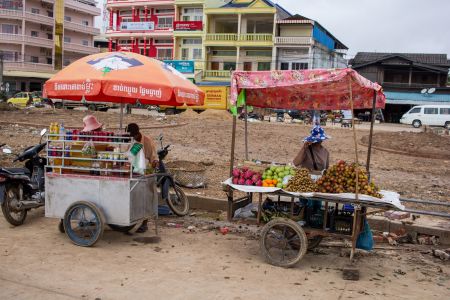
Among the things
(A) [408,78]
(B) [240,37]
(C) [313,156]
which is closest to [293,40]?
(B) [240,37]

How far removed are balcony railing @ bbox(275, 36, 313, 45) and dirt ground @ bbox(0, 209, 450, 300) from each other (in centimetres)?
3952

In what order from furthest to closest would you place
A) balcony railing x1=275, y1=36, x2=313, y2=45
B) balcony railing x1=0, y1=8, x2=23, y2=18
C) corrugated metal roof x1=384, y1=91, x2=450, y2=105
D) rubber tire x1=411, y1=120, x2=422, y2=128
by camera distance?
balcony railing x1=0, y1=8, x2=23, y2=18, balcony railing x1=275, y1=36, x2=313, y2=45, corrugated metal roof x1=384, y1=91, x2=450, y2=105, rubber tire x1=411, y1=120, x2=422, y2=128

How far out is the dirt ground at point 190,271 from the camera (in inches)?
176

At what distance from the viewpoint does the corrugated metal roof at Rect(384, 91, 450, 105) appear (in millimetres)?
41312

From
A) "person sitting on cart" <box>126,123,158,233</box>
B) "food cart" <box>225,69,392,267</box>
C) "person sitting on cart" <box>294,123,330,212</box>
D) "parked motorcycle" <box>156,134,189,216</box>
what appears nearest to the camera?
"food cart" <box>225,69,392,267</box>

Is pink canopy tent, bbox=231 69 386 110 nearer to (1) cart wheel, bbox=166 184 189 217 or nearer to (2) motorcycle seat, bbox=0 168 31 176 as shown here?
(1) cart wheel, bbox=166 184 189 217

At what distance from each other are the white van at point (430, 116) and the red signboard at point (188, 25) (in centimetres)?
2340

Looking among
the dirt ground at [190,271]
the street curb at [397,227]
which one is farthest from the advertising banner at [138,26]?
the dirt ground at [190,271]

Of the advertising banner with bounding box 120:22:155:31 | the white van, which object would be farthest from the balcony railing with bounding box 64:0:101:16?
the white van

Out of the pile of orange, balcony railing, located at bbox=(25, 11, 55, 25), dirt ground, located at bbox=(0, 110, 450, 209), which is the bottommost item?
dirt ground, located at bbox=(0, 110, 450, 209)

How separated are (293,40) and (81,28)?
96.6 ft

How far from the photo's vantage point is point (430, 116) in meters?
34.7

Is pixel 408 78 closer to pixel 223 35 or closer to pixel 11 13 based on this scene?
pixel 223 35

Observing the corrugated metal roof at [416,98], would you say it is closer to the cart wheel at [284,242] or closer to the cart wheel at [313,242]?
the cart wheel at [313,242]
